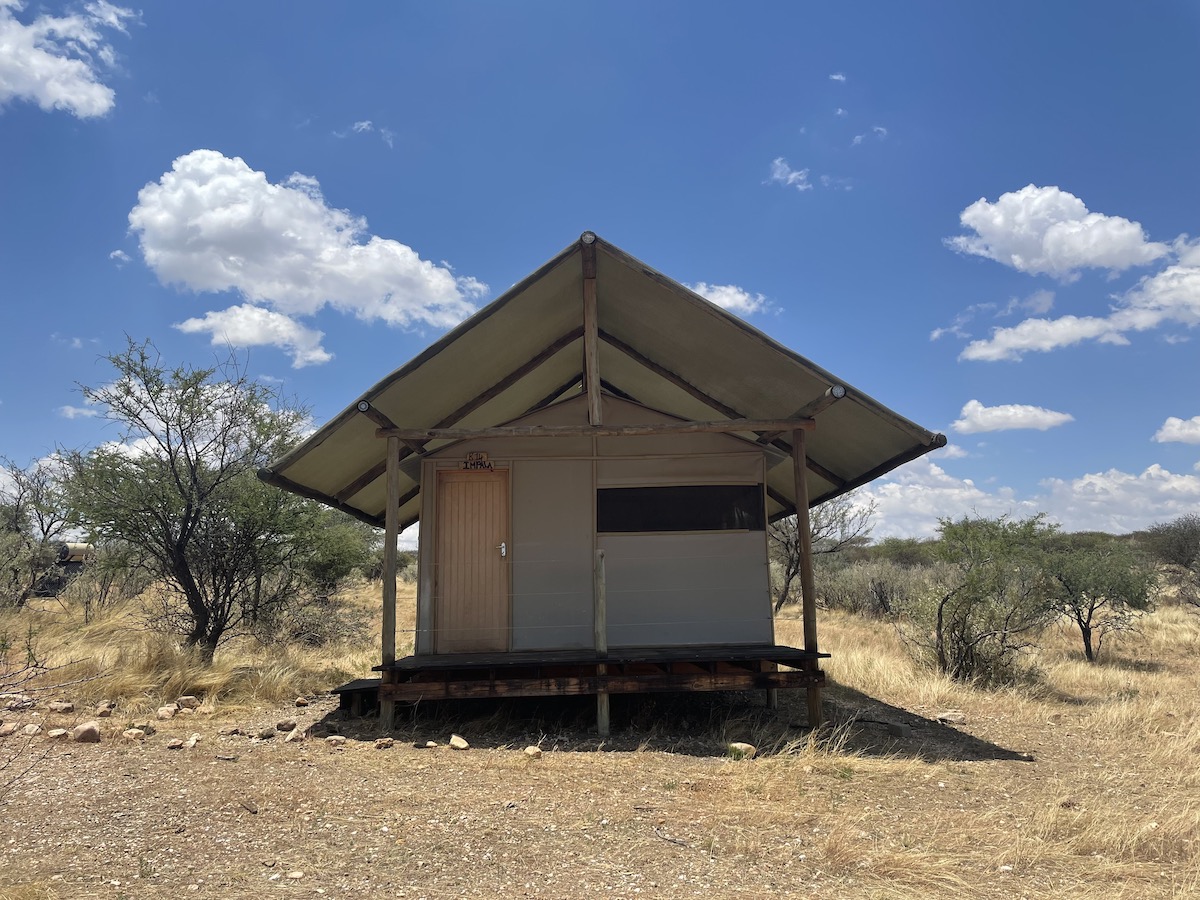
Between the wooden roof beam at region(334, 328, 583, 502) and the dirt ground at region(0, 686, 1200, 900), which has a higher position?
the wooden roof beam at region(334, 328, 583, 502)

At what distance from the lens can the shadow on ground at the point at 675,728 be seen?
21.9ft

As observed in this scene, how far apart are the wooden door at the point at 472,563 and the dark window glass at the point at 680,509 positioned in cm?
115

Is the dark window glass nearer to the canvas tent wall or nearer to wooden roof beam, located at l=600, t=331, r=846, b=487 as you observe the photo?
the canvas tent wall

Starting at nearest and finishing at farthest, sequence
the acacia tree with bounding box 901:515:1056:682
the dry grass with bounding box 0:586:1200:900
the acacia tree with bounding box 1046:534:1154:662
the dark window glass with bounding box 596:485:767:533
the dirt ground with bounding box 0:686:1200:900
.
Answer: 1. the dirt ground with bounding box 0:686:1200:900
2. the dry grass with bounding box 0:586:1200:900
3. the dark window glass with bounding box 596:485:767:533
4. the acacia tree with bounding box 901:515:1056:682
5. the acacia tree with bounding box 1046:534:1154:662

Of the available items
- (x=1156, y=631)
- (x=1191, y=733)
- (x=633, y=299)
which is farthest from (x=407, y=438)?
(x=1156, y=631)

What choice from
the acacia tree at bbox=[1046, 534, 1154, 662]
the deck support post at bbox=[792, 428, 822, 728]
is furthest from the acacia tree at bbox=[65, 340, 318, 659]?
the acacia tree at bbox=[1046, 534, 1154, 662]

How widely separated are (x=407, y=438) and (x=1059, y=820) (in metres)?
5.95

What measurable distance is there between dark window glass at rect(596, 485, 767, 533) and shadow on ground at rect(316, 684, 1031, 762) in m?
1.90

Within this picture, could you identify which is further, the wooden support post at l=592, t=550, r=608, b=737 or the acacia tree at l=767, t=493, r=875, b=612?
the acacia tree at l=767, t=493, r=875, b=612

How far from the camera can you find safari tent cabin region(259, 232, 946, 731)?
24.9 feet

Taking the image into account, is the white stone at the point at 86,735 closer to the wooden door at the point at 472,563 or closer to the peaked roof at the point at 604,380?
the peaked roof at the point at 604,380

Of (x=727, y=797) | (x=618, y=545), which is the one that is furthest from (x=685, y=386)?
(x=727, y=797)

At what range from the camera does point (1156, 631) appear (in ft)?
54.0

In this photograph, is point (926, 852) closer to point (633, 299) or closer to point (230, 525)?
point (633, 299)
